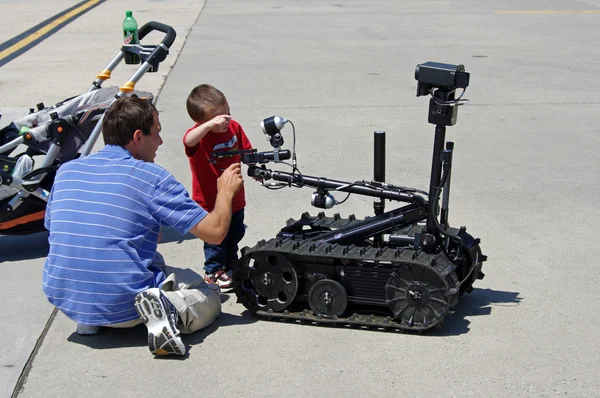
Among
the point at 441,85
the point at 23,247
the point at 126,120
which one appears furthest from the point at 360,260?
the point at 23,247

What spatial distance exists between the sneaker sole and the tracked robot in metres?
0.53

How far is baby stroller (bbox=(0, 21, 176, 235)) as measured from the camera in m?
5.35

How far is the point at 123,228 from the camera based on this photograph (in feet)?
13.4

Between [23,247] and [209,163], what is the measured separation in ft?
5.57

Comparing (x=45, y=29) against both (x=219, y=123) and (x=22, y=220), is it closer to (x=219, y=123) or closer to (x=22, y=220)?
(x=22, y=220)

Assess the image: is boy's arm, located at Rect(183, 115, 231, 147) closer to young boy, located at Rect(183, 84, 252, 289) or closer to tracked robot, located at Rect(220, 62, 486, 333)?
young boy, located at Rect(183, 84, 252, 289)

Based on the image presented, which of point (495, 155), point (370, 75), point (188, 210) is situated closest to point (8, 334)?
point (188, 210)

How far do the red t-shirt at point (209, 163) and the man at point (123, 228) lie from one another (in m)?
0.57

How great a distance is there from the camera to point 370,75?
11234 mm

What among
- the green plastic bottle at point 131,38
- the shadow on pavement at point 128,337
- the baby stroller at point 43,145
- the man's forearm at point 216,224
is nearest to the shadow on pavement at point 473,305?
the shadow on pavement at point 128,337

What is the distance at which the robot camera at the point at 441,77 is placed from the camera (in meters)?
4.13

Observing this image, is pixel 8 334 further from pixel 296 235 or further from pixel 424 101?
pixel 424 101

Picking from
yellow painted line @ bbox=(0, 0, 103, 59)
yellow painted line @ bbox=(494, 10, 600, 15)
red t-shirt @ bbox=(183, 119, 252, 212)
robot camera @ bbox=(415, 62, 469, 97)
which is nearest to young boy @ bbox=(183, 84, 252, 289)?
red t-shirt @ bbox=(183, 119, 252, 212)

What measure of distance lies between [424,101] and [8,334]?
6257 millimetres
